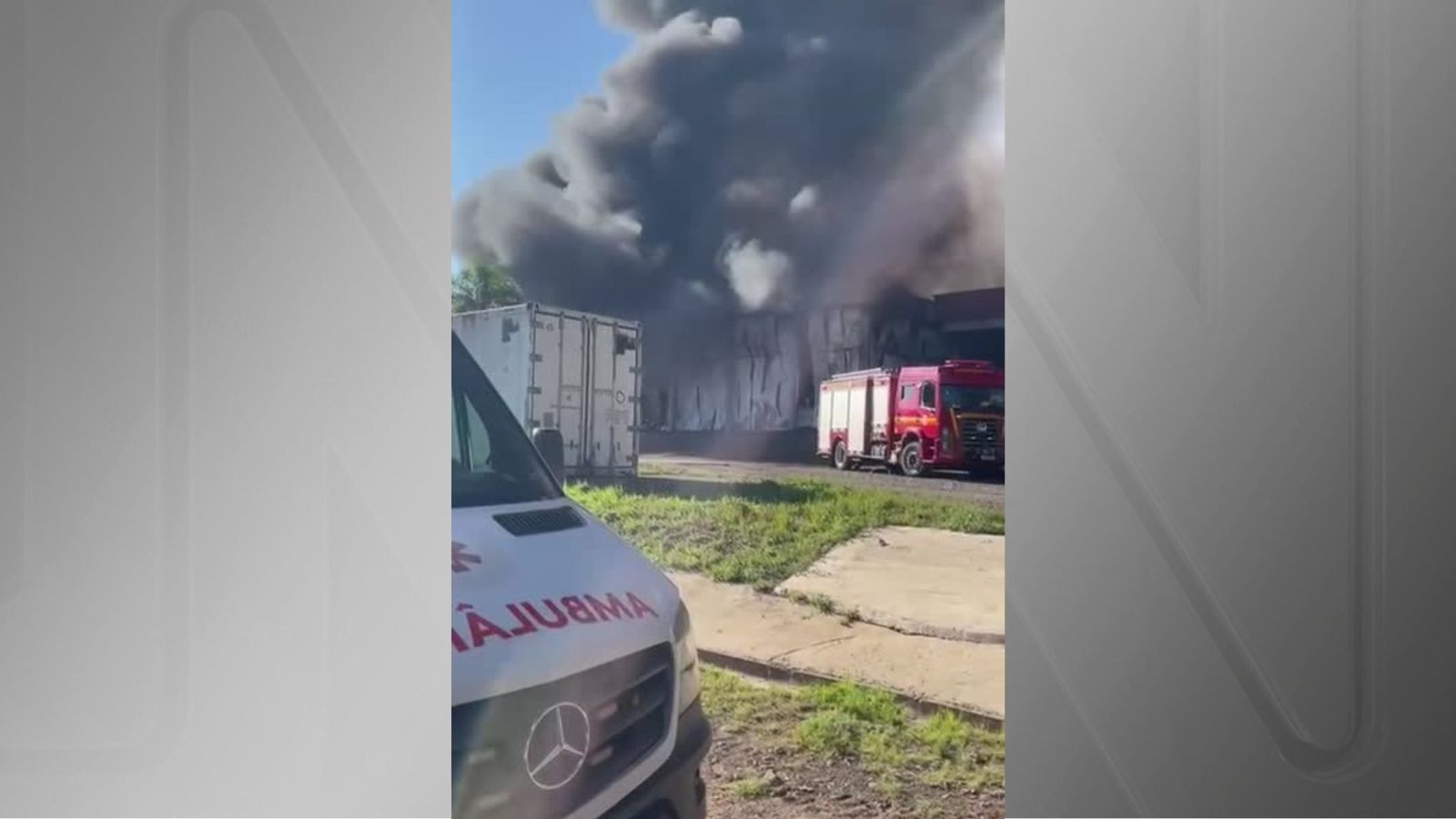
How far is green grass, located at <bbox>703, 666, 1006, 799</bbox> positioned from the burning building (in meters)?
0.54

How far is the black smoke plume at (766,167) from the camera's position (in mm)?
1884

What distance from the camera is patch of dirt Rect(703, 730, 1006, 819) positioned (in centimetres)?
188

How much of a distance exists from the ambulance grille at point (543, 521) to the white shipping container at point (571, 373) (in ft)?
0.29

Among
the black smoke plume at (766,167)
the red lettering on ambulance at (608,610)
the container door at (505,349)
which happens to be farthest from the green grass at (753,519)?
the black smoke plume at (766,167)

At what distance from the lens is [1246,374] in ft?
6.07

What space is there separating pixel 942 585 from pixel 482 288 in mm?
1131

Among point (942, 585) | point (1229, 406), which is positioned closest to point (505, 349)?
point (942, 585)

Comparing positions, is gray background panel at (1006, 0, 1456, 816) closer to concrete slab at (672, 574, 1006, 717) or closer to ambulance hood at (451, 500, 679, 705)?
concrete slab at (672, 574, 1006, 717)

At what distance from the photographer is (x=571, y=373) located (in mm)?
2113

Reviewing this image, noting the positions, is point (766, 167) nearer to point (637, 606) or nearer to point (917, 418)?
point (917, 418)

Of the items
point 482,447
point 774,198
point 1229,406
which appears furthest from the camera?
point 482,447

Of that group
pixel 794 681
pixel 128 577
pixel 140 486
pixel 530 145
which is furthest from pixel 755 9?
pixel 128 577

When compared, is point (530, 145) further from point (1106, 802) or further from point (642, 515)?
point (1106, 802)

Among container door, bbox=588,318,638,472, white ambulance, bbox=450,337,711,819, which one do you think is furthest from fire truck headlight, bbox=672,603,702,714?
container door, bbox=588,318,638,472
